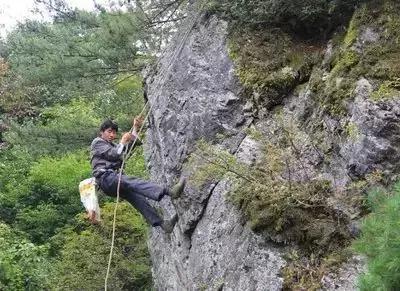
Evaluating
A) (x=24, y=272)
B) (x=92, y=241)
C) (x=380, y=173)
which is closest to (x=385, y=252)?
(x=380, y=173)

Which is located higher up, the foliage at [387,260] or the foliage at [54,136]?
the foliage at [54,136]

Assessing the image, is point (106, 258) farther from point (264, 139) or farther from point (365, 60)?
point (365, 60)

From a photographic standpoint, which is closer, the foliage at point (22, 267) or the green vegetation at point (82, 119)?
the green vegetation at point (82, 119)

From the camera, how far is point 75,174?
48.4ft

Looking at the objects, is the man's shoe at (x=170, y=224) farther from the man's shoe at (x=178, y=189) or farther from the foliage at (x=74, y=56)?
the foliage at (x=74, y=56)

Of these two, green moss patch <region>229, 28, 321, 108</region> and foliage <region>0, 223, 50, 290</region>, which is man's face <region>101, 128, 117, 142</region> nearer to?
green moss patch <region>229, 28, 321, 108</region>

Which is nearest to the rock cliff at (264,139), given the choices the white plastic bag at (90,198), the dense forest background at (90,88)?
the dense forest background at (90,88)

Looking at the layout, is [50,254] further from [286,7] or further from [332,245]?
[332,245]

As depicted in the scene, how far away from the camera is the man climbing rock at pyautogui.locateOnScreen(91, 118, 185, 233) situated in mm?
6000

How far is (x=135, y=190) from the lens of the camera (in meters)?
6.12

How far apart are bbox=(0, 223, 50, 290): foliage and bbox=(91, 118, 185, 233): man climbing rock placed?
4.85 m

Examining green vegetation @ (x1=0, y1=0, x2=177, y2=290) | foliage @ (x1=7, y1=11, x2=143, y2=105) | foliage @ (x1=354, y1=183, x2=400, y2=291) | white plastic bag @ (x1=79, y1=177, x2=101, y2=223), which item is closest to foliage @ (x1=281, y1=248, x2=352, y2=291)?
foliage @ (x1=354, y1=183, x2=400, y2=291)

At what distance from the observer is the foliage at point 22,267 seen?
33.5ft

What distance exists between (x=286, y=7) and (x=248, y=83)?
0.92 metres
